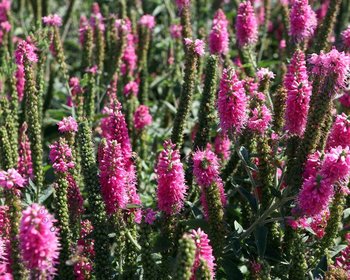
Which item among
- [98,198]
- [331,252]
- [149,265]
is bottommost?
[331,252]

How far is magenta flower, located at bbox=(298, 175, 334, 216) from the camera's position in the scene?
2.95 m

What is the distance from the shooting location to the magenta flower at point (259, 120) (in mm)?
3549

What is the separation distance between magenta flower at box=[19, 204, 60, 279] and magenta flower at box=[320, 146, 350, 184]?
4.46 feet

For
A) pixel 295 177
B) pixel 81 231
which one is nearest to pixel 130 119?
pixel 81 231

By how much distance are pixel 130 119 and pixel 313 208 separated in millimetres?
2464

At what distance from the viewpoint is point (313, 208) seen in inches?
119

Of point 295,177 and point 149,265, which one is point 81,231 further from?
point 295,177

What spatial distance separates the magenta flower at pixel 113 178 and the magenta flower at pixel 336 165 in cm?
105

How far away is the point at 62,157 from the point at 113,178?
35 cm

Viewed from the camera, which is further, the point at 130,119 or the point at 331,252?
the point at 130,119

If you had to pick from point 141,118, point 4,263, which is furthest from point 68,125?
point 141,118

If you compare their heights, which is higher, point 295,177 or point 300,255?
point 295,177

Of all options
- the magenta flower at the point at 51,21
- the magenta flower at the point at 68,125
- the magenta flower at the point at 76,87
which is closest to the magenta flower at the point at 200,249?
the magenta flower at the point at 68,125

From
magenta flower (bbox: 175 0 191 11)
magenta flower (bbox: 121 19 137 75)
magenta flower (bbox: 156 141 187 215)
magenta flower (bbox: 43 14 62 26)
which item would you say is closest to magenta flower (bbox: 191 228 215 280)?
magenta flower (bbox: 156 141 187 215)
